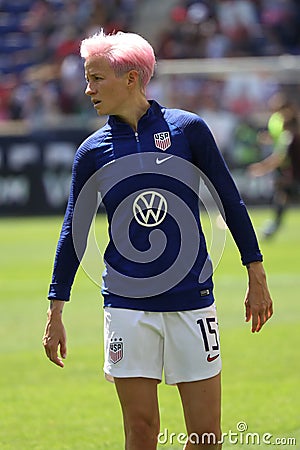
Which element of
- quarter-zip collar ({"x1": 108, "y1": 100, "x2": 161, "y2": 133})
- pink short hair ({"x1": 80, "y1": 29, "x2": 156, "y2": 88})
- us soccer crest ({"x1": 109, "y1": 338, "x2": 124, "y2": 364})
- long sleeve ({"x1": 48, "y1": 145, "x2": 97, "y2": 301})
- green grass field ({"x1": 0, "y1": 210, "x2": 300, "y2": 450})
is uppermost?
pink short hair ({"x1": 80, "y1": 29, "x2": 156, "y2": 88})

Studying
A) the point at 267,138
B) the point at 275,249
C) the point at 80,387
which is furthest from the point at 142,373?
the point at 267,138

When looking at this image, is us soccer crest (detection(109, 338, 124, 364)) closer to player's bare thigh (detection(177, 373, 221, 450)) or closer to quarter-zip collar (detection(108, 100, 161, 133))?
player's bare thigh (detection(177, 373, 221, 450))

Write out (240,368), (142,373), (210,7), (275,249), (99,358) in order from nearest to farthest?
(142,373) → (240,368) → (99,358) → (275,249) → (210,7)

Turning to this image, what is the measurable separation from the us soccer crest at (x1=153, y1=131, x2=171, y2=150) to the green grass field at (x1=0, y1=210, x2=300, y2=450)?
2398 millimetres

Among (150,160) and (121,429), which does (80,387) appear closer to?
(121,429)

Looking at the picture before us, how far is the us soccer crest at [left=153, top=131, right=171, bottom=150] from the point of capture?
4906mm

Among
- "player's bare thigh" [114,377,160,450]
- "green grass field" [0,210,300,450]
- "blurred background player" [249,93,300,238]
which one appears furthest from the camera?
"blurred background player" [249,93,300,238]

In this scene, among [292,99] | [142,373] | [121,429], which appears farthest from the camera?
[292,99]

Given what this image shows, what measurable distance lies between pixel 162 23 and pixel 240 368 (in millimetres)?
23669

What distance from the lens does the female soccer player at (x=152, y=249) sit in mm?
4816

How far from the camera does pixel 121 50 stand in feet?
16.0

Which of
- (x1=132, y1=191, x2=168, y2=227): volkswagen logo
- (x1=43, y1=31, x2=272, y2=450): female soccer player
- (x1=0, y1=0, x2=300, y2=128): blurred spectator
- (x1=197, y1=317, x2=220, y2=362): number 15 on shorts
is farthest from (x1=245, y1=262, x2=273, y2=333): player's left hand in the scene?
(x1=0, y1=0, x2=300, y2=128): blurred spectator

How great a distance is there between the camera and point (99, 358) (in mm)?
9625

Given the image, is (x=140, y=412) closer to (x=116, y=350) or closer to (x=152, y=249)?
(x=116, y=350)
